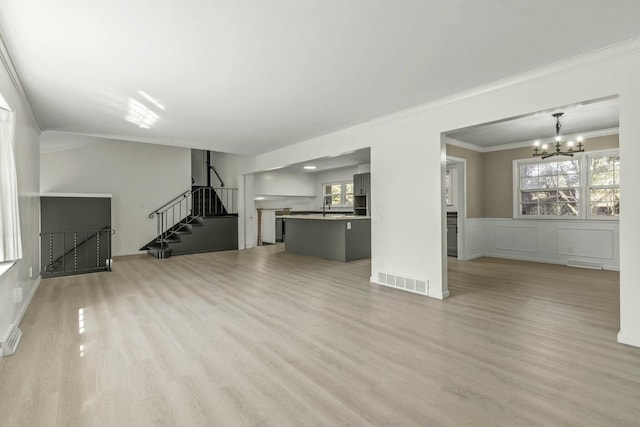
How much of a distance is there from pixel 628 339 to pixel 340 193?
8692mm

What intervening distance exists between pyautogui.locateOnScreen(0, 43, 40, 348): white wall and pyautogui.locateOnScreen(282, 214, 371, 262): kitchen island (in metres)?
4.99

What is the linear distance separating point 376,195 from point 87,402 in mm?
3965

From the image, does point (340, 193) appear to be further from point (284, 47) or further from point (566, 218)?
point (284, 47)

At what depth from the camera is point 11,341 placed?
259cm

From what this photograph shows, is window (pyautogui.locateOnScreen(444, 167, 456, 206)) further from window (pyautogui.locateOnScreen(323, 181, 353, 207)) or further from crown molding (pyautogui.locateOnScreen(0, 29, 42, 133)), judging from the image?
crown molding (pyautogui.locateOnScreen(0, 29, 42, 133))

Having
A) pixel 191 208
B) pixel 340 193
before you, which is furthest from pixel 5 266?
A: pixel 340 193

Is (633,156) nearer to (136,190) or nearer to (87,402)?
(87,402)

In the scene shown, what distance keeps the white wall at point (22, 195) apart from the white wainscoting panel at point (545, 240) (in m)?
7.23

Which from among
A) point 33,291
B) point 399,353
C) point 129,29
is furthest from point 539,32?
point 33,291

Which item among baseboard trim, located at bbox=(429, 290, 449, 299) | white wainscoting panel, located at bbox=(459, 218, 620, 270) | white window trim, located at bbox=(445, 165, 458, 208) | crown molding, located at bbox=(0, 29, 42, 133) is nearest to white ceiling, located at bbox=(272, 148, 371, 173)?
white window trim, located at bbox=(445, 165, 458, 208)

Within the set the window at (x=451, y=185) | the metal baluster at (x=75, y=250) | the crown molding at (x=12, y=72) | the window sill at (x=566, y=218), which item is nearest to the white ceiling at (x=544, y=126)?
the window at (x=451, y=185)

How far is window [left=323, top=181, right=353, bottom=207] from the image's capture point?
34.8 ft

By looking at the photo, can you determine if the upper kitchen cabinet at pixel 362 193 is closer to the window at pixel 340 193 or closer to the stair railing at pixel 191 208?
the window at pixel 340 193

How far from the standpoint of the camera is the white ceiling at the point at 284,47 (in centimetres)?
210
